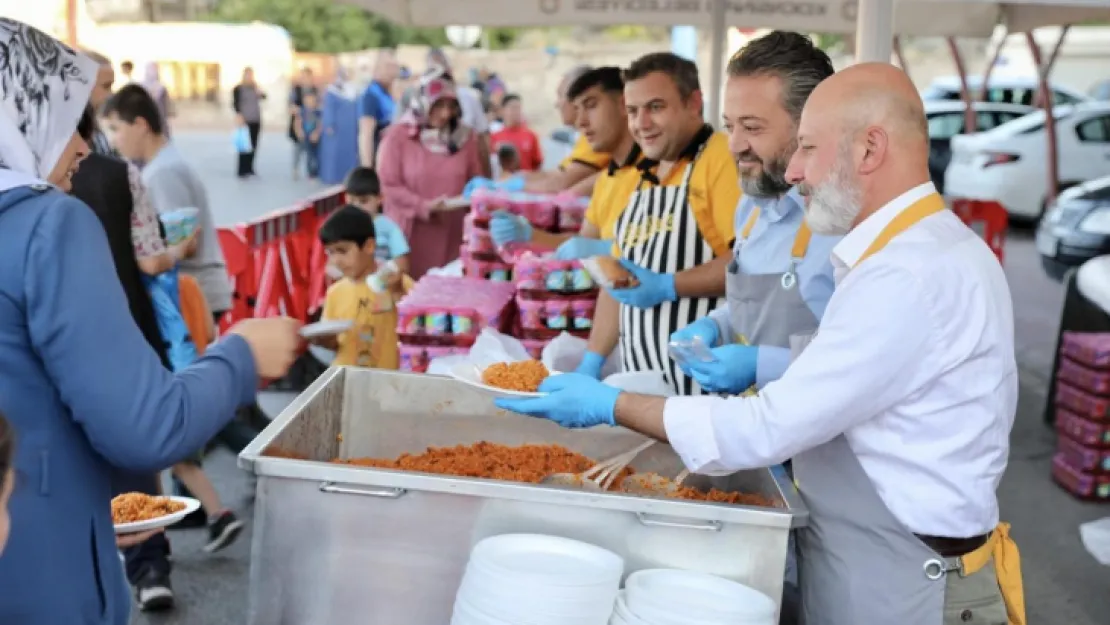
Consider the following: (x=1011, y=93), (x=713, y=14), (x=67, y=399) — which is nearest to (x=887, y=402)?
(x=67, y=399)

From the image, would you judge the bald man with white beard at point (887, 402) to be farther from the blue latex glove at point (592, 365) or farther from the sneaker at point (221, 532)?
the sneaker at point (221, 532)

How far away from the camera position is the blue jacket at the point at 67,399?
164cm

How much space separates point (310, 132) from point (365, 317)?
16.1 metres

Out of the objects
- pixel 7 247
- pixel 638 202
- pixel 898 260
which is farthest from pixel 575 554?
pixel 638 202

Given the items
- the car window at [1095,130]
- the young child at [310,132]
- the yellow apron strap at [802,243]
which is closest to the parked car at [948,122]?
the car window at [1095,130]

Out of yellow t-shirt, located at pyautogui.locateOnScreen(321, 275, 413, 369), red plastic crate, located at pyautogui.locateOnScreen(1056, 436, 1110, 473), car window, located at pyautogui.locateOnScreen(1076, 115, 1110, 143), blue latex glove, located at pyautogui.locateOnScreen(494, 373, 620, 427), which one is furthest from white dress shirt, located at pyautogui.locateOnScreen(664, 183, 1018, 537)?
car window, located at pyautogui.locateOnScreen(1076, 115, 1110, 143)

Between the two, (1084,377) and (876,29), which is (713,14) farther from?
(876,29)

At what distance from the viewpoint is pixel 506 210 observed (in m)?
4.96

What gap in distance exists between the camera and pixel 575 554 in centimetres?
184

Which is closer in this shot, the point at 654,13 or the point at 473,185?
the point at 473,185

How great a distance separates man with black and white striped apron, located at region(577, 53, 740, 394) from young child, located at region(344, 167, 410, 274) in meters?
2.42

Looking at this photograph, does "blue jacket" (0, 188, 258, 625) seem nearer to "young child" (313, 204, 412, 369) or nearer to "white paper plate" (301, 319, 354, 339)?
"white paper plate" (301, 319, 354, 339)

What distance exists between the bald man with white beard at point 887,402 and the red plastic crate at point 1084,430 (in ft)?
11.7

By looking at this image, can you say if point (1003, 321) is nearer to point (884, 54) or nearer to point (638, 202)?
point (884, 54)
